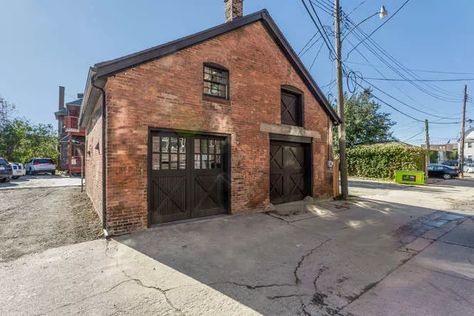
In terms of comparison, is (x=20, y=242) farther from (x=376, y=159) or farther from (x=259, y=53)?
(x=376, y=159)

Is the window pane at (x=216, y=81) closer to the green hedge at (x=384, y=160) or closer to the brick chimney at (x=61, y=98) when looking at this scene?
the green hedge at (x=384, y=160)

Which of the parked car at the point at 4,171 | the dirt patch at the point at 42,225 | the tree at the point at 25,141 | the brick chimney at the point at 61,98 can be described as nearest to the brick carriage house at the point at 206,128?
the dirt patch at the point at 42,225

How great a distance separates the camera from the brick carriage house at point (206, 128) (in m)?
5.37

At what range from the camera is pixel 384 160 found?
21250 mm

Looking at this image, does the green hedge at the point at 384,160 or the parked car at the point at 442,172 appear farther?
the parked car at the point at 442,172

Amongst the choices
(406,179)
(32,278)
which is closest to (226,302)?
(32,278)

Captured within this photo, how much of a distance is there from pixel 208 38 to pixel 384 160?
20.1 meters

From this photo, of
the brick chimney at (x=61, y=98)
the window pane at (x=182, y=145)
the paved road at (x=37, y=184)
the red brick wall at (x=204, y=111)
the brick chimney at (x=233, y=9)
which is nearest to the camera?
the red brick wall at (x=204, y=111)

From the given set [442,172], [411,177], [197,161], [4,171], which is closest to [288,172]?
[197,161]

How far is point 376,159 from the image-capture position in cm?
2178

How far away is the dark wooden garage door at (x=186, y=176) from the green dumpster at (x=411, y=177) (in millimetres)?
16784

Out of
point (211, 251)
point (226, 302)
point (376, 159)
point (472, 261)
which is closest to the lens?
point (226, 302)

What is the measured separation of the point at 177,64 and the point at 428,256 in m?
6.79

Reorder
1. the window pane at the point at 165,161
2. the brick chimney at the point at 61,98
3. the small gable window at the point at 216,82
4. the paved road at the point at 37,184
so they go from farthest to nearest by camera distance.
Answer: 1. the brick chimney at the point at 61,98
2. the paved road at the point at 37,184
3. the small gable window at the point at 216,82
4. the window pane at the point at 165,161
